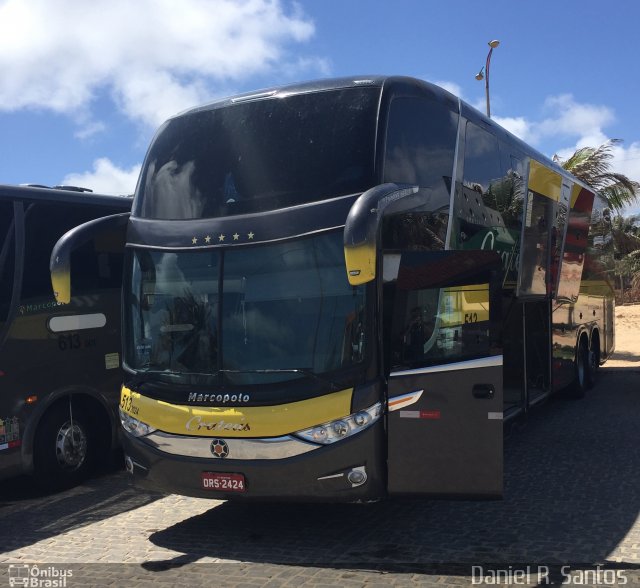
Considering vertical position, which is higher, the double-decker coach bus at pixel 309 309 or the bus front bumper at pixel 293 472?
the double-decker coach bus at pixel 309 309

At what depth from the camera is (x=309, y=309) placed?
5.73 m

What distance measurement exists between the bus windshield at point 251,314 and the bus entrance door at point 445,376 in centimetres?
44

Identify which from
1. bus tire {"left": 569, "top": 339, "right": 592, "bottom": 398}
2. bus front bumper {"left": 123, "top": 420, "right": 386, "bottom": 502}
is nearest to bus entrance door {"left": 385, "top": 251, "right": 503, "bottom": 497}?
bus front bumper {"left": 123, "top": 420, "right": 386, "bottom": 502}

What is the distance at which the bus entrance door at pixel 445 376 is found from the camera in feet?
18.4

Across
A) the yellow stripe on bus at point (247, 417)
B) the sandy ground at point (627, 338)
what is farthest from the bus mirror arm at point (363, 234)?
the sandy ground at point (627, 338)

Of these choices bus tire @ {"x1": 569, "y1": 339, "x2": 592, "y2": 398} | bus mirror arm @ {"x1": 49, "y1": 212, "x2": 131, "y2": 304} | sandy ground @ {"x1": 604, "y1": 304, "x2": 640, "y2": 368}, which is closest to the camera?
bus mirror arm @ {"x1": 49, "y1": 212, "x2": 131, "y2": 304}

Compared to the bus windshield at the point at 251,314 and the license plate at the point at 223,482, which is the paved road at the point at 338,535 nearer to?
the license plate at the point at 223,482

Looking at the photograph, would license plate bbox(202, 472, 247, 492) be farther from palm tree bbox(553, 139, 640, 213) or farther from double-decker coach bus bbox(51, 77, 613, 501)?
palm tree bbox(553, 139, 640, 213)

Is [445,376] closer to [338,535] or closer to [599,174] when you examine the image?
[338,535]

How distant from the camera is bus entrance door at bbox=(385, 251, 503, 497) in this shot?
5.62 m

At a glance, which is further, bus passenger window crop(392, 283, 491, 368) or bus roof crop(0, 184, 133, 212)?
bus roof crop(0, 184, 133, 212)

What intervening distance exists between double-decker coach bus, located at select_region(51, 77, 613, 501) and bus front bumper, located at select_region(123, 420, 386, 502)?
0.01 m

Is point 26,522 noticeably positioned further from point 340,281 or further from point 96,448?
point 340,281

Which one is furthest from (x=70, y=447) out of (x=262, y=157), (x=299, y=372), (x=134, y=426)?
(x=262, y=157)
